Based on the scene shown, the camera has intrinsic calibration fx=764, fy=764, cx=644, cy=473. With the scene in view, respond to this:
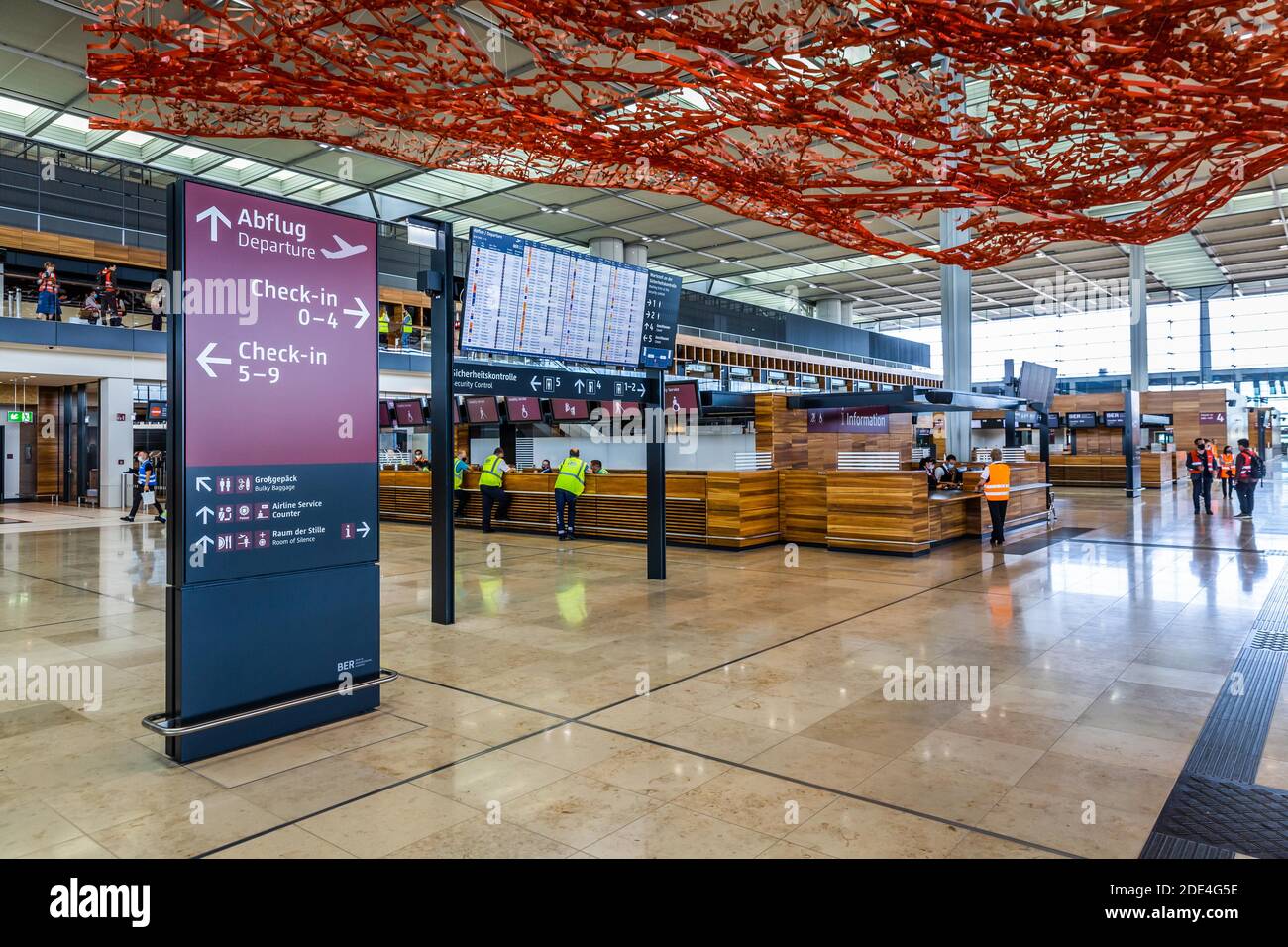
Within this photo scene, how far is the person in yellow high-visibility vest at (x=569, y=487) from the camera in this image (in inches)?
503

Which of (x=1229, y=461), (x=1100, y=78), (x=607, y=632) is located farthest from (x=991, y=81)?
(x=1229, y=461)

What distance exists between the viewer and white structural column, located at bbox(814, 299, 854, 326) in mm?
37750

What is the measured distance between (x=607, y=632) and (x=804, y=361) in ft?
86.3

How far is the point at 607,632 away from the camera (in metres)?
6.16

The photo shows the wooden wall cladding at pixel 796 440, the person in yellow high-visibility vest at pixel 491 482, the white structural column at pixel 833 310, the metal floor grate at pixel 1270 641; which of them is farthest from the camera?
the white structural column at pixel 833 310

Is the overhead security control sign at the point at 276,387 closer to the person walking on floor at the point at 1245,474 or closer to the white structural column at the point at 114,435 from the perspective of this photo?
the person walking on floor at the point at 1245,474

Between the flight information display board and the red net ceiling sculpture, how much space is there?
104 cm

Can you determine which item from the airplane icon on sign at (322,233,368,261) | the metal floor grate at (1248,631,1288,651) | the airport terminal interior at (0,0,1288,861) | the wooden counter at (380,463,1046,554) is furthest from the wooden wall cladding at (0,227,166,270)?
the metal floor grate at (1248,631,1288,651)

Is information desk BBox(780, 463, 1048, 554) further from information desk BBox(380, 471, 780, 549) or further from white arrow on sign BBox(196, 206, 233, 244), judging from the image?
white arrow on sign BBox(196, 206, 233, 244)

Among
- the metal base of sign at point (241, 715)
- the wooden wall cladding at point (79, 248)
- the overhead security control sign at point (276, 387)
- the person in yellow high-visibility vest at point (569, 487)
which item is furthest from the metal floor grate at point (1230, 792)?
the wooden wall cladding at point (79, 248)

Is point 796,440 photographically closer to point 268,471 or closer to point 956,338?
point 956,338

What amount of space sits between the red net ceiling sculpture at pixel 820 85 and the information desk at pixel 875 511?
4511 millimetres
